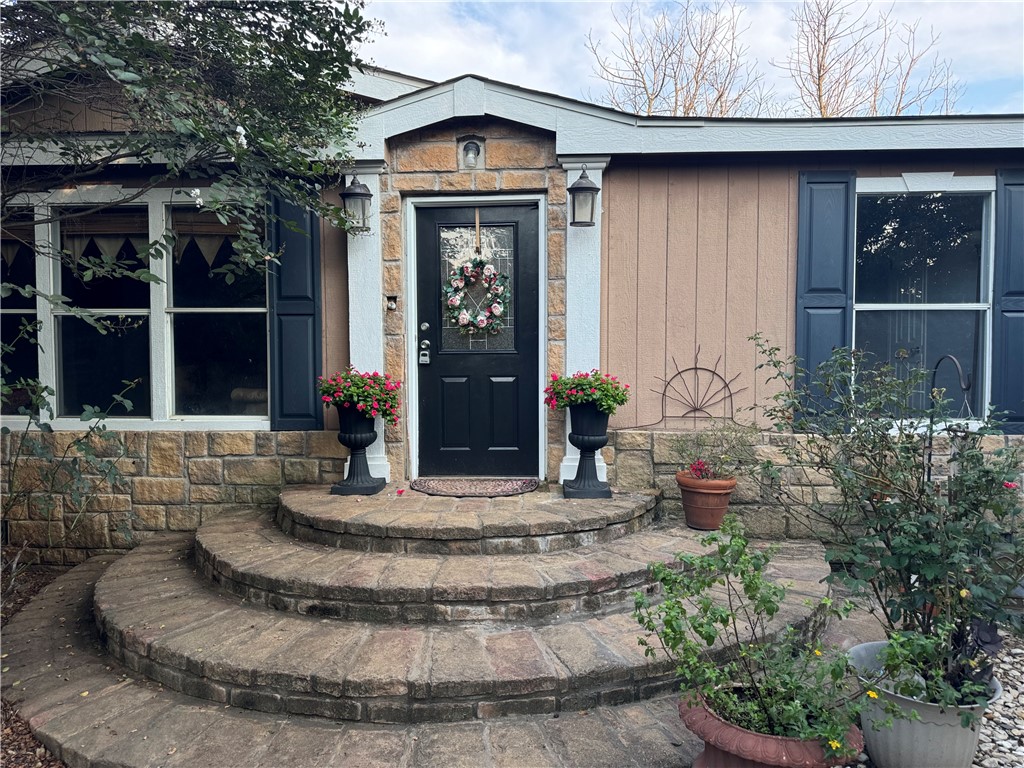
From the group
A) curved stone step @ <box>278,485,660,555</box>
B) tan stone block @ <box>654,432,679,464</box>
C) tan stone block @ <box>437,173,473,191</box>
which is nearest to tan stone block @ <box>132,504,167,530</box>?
curved stone step @ <box>278,485,660,555</box>

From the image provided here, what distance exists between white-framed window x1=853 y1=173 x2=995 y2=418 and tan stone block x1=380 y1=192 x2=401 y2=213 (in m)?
2.92

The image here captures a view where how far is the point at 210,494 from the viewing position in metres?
3.99

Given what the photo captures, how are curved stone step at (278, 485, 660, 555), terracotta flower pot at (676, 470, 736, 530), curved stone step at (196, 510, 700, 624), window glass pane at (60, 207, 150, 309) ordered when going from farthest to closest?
1. window glass pane at (60, 207, 150, 309)
2. terracotta flower pot at (676, 470, 736, 530)
3. curved stone step at (278, 485, 660, 555)
4. curved stone step at (196, 510, 700, 624)

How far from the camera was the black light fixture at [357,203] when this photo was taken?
366 centimetres

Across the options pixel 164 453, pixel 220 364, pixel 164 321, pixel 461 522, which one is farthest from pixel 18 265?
pixel 461 522

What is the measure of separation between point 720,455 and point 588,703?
1946 mm

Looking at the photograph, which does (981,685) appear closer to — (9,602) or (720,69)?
(9,602)

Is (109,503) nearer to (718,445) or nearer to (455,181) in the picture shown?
(455,181)

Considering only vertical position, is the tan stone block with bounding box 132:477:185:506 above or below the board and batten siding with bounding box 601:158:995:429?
below

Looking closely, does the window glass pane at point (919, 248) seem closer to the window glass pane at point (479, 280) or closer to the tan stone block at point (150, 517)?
the window glass pane at point (479, 280)

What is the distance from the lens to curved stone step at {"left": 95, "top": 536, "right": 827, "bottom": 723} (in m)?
2.13

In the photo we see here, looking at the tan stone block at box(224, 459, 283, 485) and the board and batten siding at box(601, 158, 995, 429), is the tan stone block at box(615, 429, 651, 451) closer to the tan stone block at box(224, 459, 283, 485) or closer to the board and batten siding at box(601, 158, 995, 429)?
the board and batten siding at box(601, 158, 995, 429)

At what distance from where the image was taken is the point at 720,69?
8953 mm

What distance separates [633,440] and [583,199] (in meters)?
1.53
